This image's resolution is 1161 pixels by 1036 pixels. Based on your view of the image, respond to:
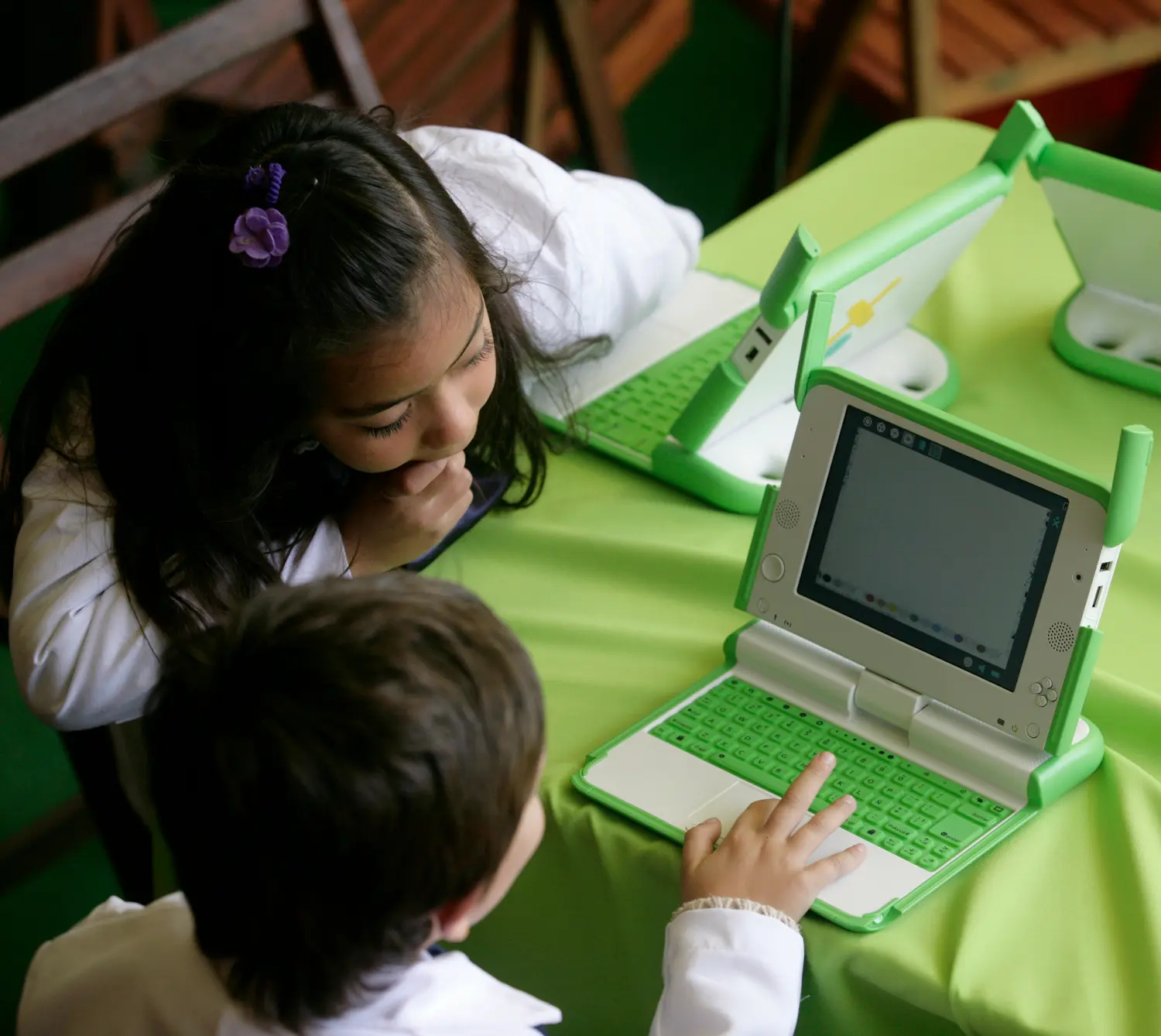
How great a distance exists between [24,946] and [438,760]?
1.03m

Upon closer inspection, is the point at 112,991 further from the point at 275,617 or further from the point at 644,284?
the point at 644,284

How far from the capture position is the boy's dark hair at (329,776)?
1.96 ft

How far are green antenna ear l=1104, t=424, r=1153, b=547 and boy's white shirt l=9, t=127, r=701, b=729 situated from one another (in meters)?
0.50

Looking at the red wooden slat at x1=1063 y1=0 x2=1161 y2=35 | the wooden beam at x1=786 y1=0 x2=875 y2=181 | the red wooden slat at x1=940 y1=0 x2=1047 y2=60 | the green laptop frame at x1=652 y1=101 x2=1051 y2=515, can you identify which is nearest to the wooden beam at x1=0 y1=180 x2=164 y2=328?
the green laptop frame at x1=652 y1=101 x2=1051 y2=515

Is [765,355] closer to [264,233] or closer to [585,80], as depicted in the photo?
[264,233]

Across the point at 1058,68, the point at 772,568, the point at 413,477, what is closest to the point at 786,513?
the point at 772,568

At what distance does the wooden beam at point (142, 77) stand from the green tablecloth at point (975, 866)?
1.46 ft

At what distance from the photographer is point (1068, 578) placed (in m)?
0.77

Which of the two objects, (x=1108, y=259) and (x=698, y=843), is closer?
(x=698, y=843)

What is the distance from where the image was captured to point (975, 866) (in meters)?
0.78

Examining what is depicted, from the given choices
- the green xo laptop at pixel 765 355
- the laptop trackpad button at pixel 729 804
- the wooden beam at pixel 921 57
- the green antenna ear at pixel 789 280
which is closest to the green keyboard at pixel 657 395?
the green xo laptop at pixel 765 355

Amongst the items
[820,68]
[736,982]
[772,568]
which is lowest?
[736,982]

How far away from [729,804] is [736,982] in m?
0.11

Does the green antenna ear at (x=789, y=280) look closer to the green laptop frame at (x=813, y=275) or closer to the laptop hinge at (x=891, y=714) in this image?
the green laptop frame at (x=813, y=275)
